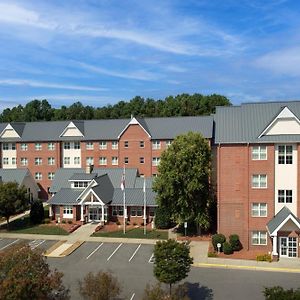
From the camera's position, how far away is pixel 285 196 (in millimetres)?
37688

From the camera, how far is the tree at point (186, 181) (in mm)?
42062

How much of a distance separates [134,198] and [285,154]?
20.0 metres

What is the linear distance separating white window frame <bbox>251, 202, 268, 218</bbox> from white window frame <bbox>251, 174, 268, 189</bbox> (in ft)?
5.16

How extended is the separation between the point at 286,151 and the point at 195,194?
10.2 m

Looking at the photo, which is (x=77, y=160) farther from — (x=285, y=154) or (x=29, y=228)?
(x=285, y=154)

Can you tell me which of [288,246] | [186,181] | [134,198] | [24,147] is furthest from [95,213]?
[24,147]

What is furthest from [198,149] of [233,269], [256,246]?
[233,269]

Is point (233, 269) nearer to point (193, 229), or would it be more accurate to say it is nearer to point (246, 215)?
point (246, 215)

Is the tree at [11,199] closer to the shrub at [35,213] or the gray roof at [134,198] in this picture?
the shrub at [35,213]

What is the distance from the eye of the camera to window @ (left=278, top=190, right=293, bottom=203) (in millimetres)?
37594

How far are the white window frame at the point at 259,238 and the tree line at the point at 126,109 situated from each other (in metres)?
79.0

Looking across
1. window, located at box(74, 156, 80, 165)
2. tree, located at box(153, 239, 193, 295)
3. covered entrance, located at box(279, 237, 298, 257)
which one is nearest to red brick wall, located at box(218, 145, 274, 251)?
covered entrance, located at box(279, 237, 298, 257)

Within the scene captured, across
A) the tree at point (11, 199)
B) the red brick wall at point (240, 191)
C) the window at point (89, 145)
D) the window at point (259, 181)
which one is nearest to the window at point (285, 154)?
the red brick wall at point (240, 191)

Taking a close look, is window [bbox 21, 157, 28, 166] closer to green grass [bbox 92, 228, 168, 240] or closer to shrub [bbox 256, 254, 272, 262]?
green grass [bbox 92, 228, 168, 240]
